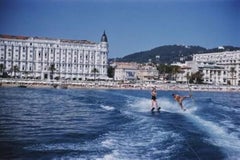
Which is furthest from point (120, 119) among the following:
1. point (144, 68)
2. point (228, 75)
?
Answer: point (144, 68)

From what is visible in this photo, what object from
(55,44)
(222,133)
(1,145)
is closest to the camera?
(1,145)

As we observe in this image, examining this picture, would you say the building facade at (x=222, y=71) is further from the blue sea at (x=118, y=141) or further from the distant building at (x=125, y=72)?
the blue sea at (x=118, y=141)

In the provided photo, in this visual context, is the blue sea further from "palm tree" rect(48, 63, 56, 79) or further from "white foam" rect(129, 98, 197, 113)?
"palm tree" rect(48, 63, 56, 79)

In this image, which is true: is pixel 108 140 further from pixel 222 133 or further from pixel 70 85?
pixel 70 85

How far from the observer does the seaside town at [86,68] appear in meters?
32.8

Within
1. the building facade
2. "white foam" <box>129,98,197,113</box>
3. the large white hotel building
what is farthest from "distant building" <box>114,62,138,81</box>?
"white foam" <box>129,98,197,113</box>

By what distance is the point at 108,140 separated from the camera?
4.09 meters

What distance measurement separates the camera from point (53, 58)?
1484 inches

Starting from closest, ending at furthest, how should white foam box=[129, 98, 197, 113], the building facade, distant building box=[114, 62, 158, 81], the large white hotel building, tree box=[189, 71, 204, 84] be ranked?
white foam box=[129, 98, 197, 113]
the large white hotel building
tree box=[189, 71, 204, 84]
the building facade
distant building box=[114, 62, 158, 81]

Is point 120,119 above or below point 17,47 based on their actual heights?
below

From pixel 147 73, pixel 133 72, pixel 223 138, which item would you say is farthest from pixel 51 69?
pixel 223 138

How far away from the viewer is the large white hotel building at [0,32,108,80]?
34.2 m

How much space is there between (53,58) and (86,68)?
12.3ft

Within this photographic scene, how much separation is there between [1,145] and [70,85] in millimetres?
25243
